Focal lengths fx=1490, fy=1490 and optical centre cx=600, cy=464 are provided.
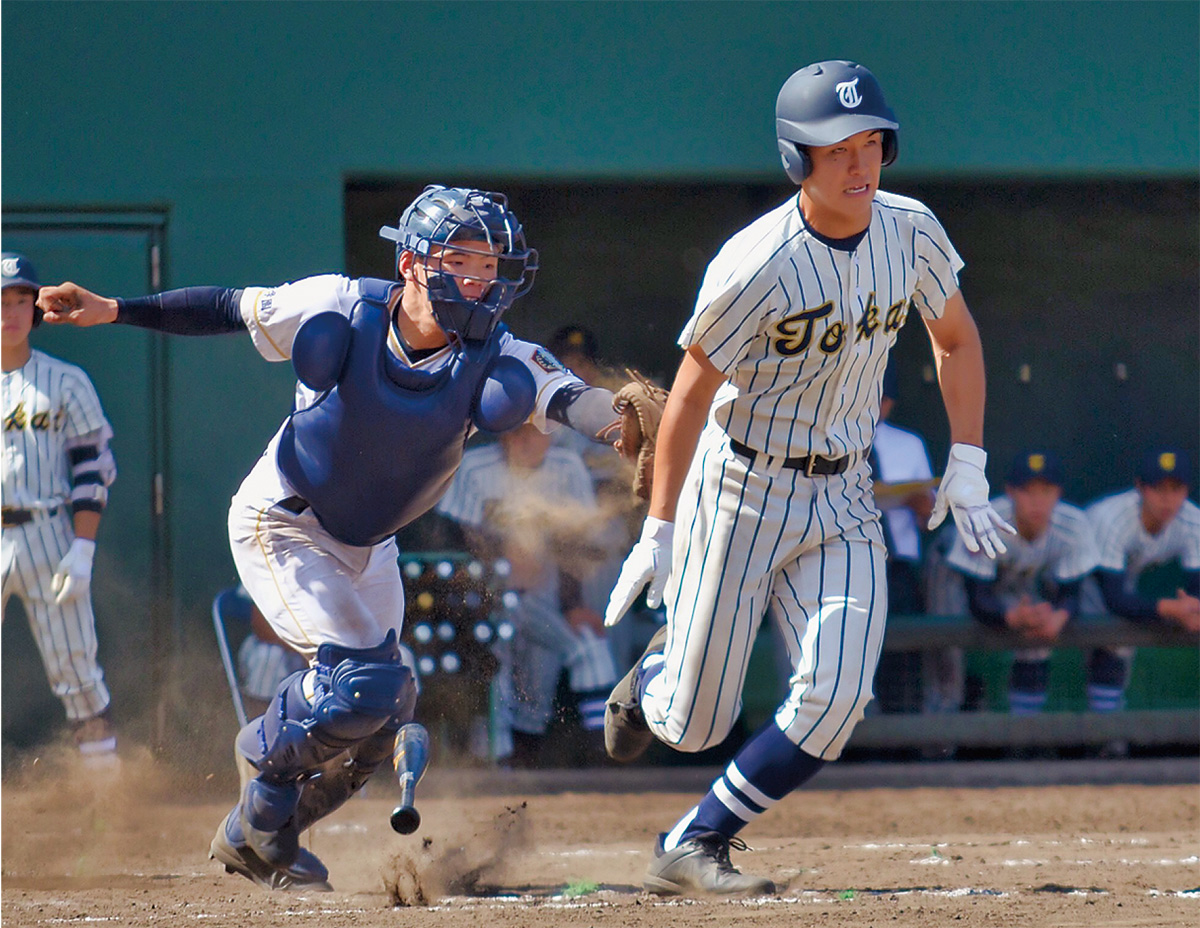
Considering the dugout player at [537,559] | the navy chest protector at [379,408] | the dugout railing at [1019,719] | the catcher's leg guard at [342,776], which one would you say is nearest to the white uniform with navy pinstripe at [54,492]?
the dugout player at [537,559]

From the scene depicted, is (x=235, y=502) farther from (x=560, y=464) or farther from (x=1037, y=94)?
(x=1037, y=94)

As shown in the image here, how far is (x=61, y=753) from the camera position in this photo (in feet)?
20.9

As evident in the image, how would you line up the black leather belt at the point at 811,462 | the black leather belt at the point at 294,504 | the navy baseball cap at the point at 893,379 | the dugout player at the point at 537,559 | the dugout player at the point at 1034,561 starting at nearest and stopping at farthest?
the black leather belt at the point at 811,462, the black leather belt at the point at 294,504, the dugout player at the point at 537,559, the dugout player at the point at 1034,561, the navy baseball cap at the point at 893,379

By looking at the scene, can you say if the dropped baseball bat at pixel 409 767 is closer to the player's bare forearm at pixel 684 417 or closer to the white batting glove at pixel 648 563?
the white batting glove at pixel 648 563

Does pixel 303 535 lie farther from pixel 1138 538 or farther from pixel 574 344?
pixel 1138 538

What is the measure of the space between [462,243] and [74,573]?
9.63 feet

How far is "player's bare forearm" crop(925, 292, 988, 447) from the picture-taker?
3883 mm

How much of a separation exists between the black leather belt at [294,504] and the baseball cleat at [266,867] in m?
0.93

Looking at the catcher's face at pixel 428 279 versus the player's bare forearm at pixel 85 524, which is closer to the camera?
the catcher's face at pixel 428 279

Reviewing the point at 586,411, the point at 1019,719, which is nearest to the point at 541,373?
the point at 586,411

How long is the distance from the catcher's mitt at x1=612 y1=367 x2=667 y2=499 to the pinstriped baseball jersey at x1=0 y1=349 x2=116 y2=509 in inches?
118

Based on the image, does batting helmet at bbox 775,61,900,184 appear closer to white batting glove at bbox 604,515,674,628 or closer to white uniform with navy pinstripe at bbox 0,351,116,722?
white batting glove at bbox 604,515,674,628

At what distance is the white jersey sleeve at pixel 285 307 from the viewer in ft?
12.9

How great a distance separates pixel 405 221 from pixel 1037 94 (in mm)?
4143
